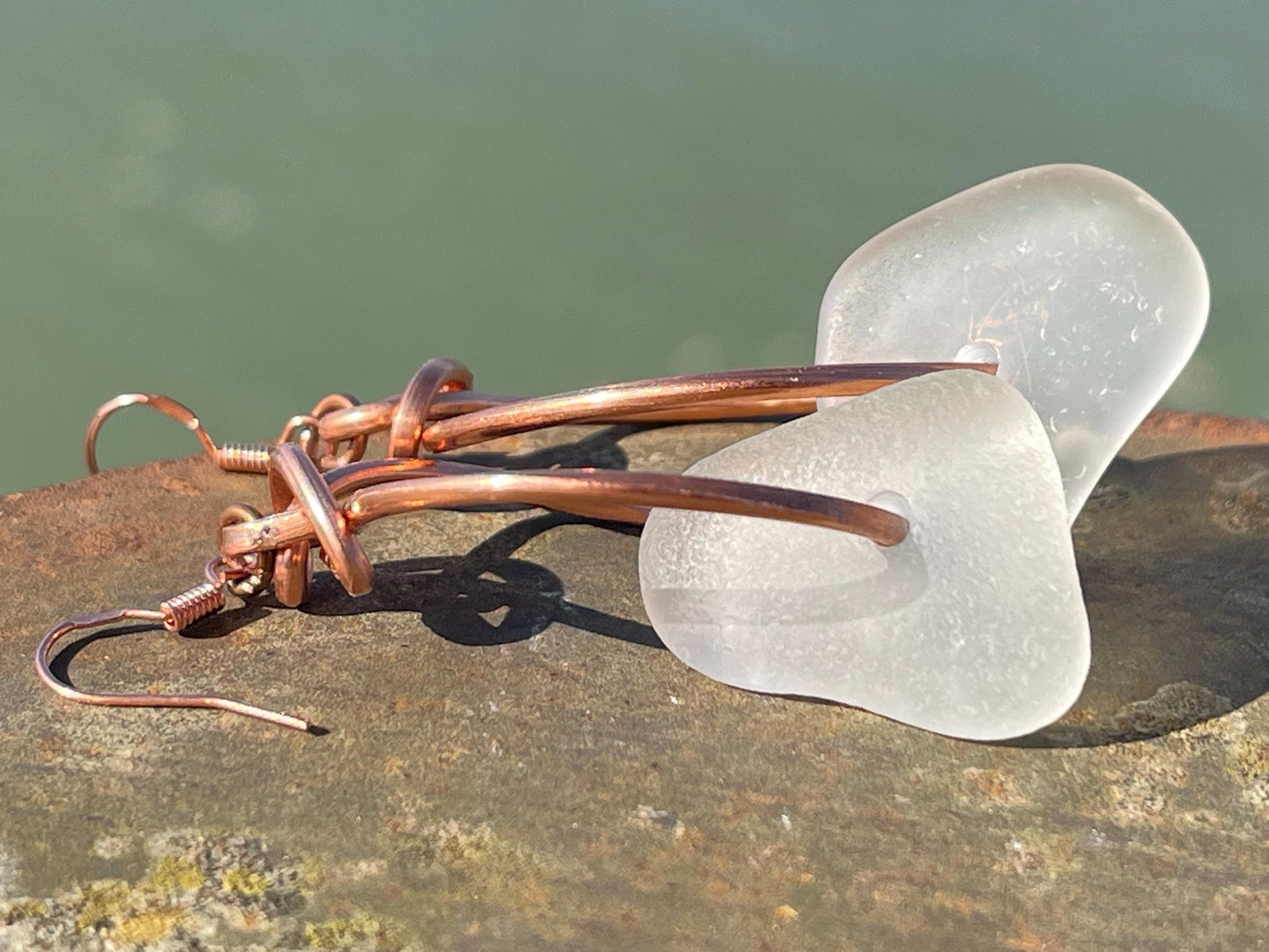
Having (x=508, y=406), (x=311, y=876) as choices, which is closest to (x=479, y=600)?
(x=508, y=406)

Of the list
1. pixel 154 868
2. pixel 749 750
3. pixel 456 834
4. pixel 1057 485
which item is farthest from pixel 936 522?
pixel 154 868

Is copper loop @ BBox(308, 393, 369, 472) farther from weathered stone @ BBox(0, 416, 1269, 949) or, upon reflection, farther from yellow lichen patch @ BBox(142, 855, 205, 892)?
yellow lichen patch @ BBox(142, 855, 205, 892)

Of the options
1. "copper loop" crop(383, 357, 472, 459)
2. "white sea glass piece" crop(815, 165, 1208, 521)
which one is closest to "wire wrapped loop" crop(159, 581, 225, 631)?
"copper loop" crop(383, 357, 472, 459)

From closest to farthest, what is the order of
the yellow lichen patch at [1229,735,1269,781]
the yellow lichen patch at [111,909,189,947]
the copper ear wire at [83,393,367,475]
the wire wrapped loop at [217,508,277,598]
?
1. the yellow lichen patch at [111,909,189,947]
2. the yellow lichen patch at [1229,735,1269,781]
3. the wire wrapped loop at [217,508,277,598]
4. the copper ear wire at [83,393,367,475]

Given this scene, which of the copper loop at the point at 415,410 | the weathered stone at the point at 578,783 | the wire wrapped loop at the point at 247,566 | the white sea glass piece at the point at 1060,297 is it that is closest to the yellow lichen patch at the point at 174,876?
the weathered stone at the point at 578,783

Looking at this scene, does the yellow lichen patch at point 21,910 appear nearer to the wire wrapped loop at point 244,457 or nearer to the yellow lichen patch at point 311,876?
the yellow lichen patch at point 311,876

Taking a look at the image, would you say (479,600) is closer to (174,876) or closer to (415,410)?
(415,410)
